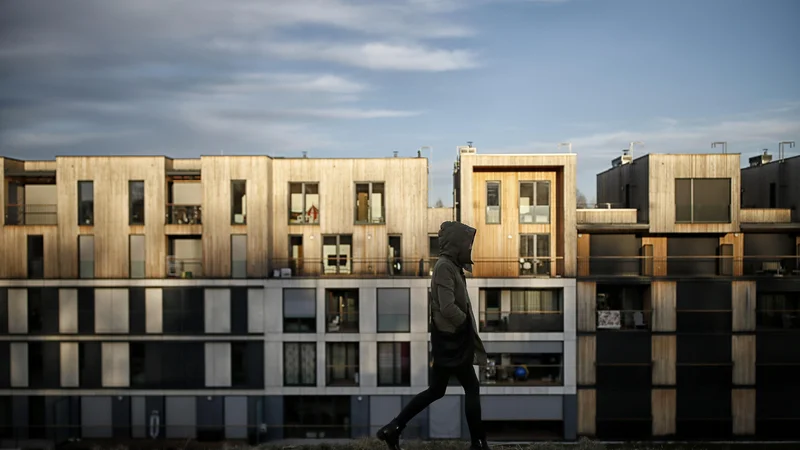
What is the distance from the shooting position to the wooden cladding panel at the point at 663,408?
35.6 m

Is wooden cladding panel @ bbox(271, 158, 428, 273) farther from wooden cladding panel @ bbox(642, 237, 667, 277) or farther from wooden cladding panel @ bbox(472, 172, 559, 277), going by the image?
wooden cladding panel @ bbox(642, 237, 667, 277)

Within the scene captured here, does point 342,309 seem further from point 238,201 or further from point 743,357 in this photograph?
point 743,357

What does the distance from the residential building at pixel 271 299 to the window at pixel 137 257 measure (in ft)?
0.38

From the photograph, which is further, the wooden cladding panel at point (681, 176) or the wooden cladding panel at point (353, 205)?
the wooden cladding panel at point (353, 205)

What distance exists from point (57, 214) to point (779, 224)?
4113 cm

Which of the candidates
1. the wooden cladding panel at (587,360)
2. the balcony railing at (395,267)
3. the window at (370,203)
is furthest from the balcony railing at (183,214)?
the wooden cladding panel at (587,360)

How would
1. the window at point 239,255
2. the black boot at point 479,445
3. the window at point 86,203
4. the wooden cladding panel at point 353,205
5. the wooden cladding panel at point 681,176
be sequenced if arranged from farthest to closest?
1. the wooden cladding panel at point 353,205
2. the window at point 86,203
3. the window at point 239,255
4. the wooden cladding panel at point 681,176
5. the black boot at point 479,445

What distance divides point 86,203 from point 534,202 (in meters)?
25.9

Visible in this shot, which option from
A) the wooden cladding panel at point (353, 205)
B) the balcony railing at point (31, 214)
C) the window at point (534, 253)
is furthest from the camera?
the balcony railing at point (31, 214)

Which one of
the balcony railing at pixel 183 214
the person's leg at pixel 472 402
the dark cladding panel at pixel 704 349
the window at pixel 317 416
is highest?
the balcony railing at pixel 183 214

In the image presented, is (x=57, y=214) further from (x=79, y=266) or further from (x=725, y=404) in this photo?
(x=725, y=404)

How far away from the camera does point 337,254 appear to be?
3719 cm

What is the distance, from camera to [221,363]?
1405 inches

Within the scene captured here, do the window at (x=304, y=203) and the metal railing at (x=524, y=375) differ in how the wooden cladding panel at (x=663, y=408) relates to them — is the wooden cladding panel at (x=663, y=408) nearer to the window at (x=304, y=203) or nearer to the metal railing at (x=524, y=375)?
the metal railing at (x=524, y=375)
